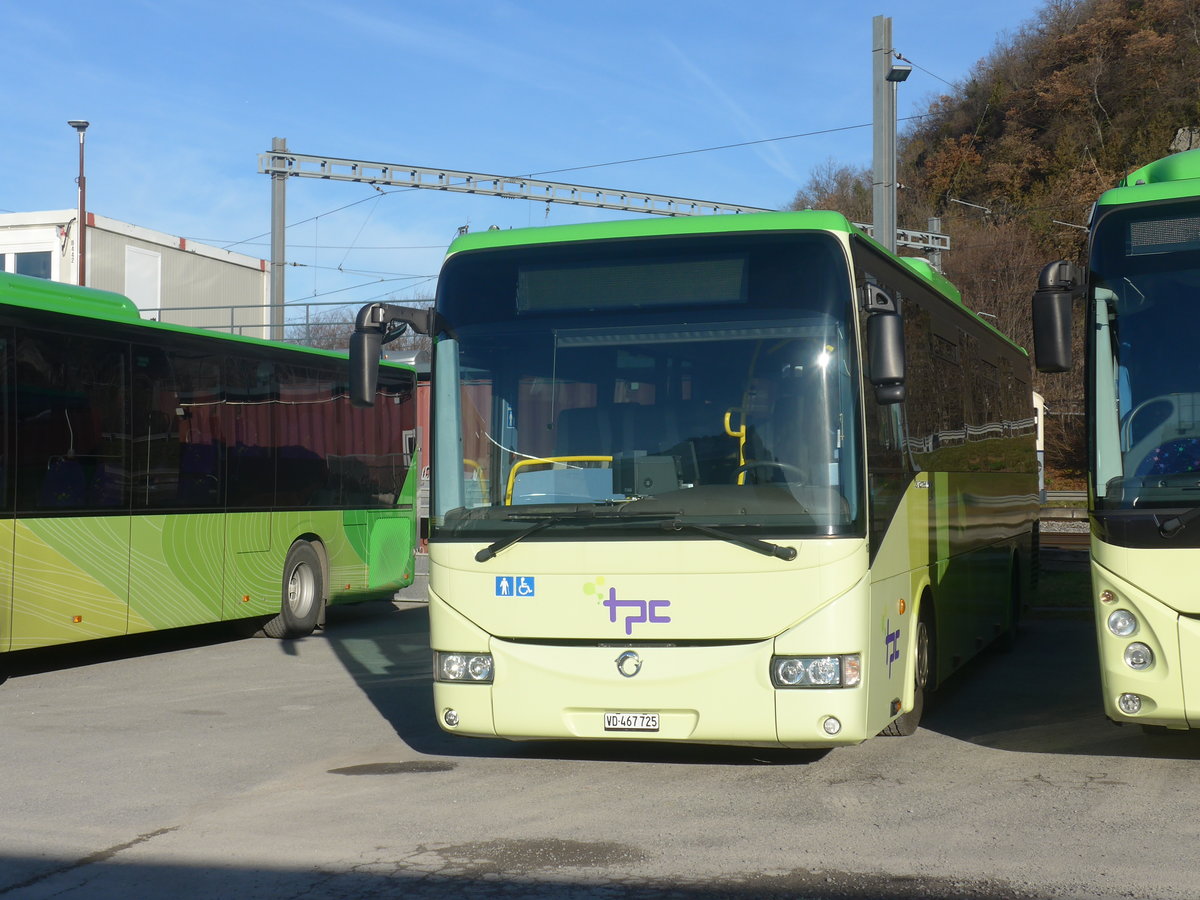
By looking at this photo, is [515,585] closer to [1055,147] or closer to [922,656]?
[922,656]

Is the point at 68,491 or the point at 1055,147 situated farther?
the point at 1055,147

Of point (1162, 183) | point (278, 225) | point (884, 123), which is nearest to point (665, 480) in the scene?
point (1162, 183)

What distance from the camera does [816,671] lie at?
7199mm

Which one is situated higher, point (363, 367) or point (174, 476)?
point (363, 367)

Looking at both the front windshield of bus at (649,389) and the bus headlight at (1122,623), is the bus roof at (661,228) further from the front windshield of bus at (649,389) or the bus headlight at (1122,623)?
the bus headlight at (1122,623)

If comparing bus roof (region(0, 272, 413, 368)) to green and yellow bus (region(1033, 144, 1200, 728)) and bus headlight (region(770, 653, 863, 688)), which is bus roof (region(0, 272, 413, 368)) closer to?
bus headlight (region(770, 653, 863, 688))

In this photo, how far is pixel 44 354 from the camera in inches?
476

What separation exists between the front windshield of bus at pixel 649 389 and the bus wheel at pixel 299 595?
8.61 metres

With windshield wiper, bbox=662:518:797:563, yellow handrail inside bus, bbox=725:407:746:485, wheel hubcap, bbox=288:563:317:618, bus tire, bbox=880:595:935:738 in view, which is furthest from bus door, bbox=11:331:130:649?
bus tire, bbox=880:595:935:738

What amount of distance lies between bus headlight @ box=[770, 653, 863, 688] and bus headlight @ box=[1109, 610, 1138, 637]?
4.76 ft

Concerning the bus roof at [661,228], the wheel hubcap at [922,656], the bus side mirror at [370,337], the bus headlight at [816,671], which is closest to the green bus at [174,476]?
the bus side mirror at [370,337]

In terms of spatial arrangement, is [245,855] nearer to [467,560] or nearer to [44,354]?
[467,560]

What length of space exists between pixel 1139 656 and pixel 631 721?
2.71 m

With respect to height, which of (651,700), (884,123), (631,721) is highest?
(884,123)
